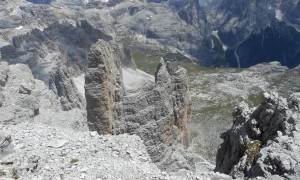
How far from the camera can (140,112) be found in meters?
73.4

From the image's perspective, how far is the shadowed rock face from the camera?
70688 mm

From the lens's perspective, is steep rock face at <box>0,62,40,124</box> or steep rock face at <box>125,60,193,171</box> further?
steep rock face at <box>125,60,193,171</box>

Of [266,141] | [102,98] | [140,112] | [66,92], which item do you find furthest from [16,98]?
[66,92]

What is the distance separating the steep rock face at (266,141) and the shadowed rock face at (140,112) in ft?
74.7

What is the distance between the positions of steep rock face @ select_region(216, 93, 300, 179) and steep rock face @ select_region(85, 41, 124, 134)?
26641mm

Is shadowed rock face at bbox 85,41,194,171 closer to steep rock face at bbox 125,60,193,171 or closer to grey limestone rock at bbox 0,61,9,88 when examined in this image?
steep rock face at bbox 125,60,193,171

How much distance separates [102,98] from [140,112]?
6941mm

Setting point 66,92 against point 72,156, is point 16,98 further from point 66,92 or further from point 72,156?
point 66,92

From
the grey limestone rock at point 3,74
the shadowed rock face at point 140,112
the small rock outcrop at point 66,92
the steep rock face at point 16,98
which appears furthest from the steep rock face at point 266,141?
the small rock outcrop at point 66,92

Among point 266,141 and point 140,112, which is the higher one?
point 266,141

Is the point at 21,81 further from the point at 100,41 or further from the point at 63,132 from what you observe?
the point at 63,132

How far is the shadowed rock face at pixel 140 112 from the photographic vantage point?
70688 mm

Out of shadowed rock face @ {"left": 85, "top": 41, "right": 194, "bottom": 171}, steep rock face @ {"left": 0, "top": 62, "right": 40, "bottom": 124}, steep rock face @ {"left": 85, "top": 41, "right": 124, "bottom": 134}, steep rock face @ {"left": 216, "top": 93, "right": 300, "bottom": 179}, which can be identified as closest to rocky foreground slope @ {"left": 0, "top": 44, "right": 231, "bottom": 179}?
steep rock face @ {"left": 216, "top": 93, "right": 300, "bottom": 179}

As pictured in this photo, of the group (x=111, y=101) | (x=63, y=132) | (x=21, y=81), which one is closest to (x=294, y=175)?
(x=63, y=132)
